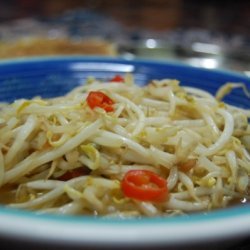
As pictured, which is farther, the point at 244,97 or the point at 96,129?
the point at 244,97

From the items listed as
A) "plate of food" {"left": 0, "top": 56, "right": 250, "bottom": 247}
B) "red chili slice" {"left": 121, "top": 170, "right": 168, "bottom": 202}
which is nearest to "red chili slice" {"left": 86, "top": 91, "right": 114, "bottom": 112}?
"plate of food" {"left": 0, "top": 56, "right": 250, "bottom": 247}

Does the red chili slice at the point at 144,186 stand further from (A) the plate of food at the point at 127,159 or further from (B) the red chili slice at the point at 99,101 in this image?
(B) the red chili slice at the point at 99,101

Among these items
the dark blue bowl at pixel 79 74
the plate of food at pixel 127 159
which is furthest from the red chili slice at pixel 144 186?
the dark blue bowl at pixel 79 74

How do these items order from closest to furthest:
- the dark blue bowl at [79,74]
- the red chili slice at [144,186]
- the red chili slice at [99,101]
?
1. the red chili slice at [144,186]
2. the red chili slice at [99,101]
3. the dark blue bowl at [79,74]

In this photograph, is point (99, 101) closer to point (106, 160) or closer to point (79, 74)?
point (106, 160)

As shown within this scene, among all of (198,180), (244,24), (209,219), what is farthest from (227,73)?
(244,24)

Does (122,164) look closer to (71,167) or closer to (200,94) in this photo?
(71,167)

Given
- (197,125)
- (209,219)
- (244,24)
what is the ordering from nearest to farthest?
(209,219) → (197,125) → (244,24)

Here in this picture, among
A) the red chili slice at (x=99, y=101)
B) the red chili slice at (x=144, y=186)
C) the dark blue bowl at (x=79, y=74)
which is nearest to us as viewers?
the red chili slice at (x=144, y=186)
